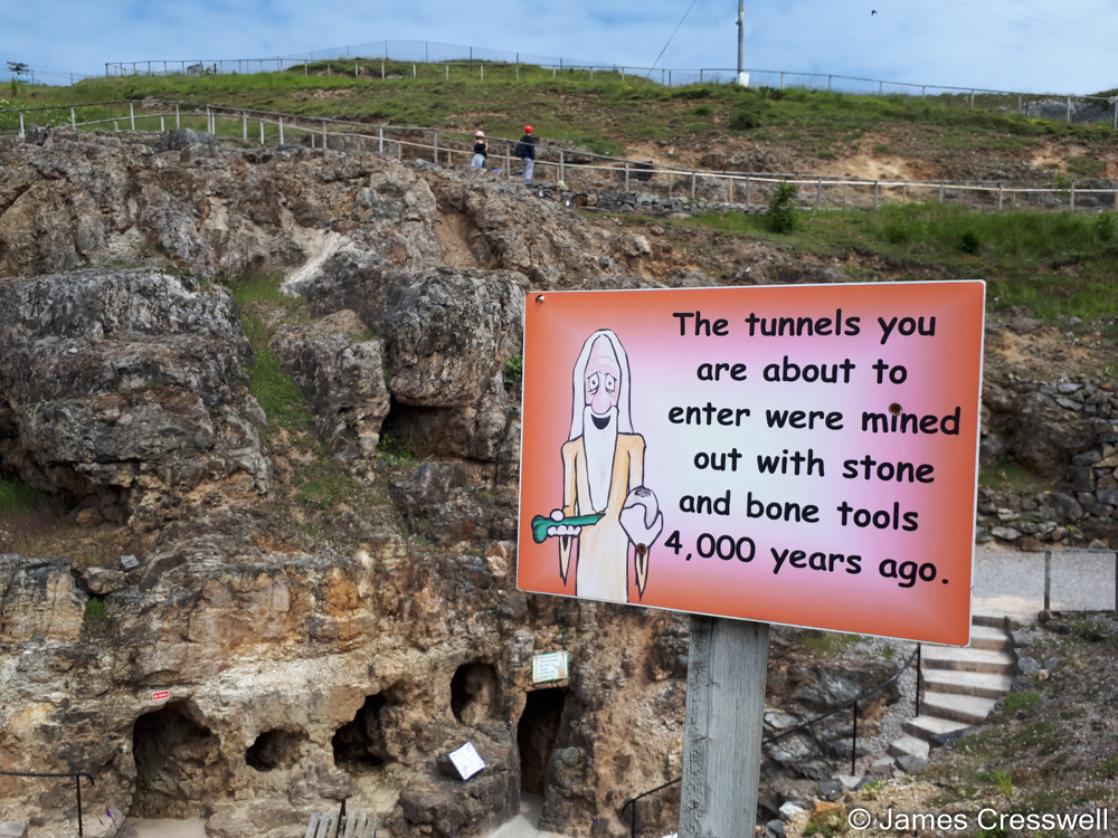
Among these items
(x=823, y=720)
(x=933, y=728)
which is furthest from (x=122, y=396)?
(x=933, y=728)

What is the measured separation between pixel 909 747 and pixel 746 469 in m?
9.47

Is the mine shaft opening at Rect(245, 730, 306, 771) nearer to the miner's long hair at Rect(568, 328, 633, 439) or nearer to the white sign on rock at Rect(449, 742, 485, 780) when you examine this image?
the white sign on rock at Rect(449, 742, 485, 780)

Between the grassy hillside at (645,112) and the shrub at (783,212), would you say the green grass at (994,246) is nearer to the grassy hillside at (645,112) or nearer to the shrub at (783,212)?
the shrub at (783,212)

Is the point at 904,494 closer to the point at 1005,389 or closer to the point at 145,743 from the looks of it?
the point at 145,743

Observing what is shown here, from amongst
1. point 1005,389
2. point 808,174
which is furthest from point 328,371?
point 808,174

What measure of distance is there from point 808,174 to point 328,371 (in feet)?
65.7

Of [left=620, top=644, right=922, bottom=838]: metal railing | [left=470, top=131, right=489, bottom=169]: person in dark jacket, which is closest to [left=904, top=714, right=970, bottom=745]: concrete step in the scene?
[left=620, top=644, right=922, bottom=838]: metal railing

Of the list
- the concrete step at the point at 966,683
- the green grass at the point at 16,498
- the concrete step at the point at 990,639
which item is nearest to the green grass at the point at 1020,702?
the concrete step at the point at 966,683

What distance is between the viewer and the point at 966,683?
42.4 ft

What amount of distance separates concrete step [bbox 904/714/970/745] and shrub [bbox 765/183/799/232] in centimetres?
1354

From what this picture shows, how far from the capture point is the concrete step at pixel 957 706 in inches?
479

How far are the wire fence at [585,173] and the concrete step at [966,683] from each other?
13096 millimetres

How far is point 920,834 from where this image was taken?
8242 millimetres

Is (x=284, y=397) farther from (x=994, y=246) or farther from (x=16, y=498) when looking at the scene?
(x=994, y=246)
